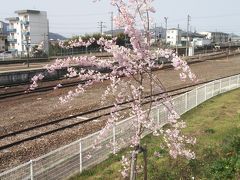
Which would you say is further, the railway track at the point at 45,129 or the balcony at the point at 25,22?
the balcony at the point at 25,22

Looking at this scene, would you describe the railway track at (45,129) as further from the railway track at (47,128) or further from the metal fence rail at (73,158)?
the metal fence rail at (73,158)

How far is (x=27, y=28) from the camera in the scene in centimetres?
10906

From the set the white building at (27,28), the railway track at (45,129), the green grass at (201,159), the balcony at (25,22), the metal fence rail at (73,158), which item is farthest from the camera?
the balcony at (25,22)

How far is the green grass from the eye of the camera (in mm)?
10703

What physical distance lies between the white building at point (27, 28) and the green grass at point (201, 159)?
94.0 meters

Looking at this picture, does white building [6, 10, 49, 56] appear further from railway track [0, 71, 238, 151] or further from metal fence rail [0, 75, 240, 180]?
metal fence rail [0, 75, 240, 180]

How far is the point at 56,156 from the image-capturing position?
35.3ft

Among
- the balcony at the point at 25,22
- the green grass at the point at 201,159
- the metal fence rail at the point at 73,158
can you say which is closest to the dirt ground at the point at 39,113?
the metal fence rail at the point at 73,158

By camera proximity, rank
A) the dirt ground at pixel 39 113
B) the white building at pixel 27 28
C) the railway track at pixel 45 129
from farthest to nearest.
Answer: the white building at pixel 27 28 < the railway track at pixel 45 129 < the dirt ground at pixel 39 113

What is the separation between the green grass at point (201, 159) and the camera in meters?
10.7

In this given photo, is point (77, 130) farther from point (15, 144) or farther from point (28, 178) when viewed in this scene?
point (28, 178)

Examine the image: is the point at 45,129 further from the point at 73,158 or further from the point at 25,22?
the point at 25,22

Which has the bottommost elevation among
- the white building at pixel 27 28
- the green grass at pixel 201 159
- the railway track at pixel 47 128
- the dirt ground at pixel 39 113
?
the dirt ground at pixel 39 113

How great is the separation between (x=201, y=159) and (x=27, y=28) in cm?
10332
